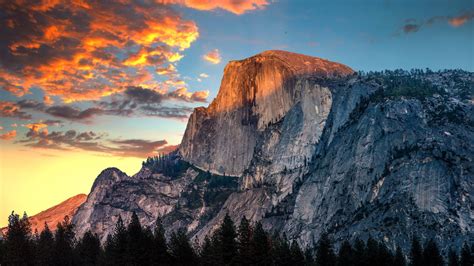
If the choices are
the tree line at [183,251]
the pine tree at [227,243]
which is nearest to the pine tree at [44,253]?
the tree line at [183,251]

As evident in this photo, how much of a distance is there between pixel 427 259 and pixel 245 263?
79799 millimetres

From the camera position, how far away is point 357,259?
5659 inches

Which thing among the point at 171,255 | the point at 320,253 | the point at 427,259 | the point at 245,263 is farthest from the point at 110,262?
the point at 427,259

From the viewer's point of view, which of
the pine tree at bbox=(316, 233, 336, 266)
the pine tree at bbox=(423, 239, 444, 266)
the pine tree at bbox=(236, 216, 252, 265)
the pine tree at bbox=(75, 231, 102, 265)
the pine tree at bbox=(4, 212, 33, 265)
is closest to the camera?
the pine tree at bbox=(236, 216, 252, 265)

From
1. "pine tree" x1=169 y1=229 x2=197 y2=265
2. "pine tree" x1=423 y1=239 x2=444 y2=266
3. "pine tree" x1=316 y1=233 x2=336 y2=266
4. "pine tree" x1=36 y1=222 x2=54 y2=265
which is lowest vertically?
"pine tree" x1=423 y1=239 x2=444 y2=266

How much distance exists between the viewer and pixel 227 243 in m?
107

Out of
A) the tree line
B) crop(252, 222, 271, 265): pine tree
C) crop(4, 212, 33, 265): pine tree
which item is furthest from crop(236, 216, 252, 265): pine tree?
crop(4, 212, 33, 265): pine tree

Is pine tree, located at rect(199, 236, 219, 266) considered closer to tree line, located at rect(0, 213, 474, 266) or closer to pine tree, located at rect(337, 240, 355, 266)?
tree line, located at rect(0, 213, 474, 266)

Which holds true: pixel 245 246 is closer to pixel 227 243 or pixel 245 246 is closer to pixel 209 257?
pixel 227 243

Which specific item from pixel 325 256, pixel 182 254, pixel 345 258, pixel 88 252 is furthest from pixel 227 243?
pixel 88 252

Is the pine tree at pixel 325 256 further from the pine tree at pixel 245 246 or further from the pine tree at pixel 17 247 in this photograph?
the pine tree at pixel 17 247

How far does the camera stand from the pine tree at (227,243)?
105312mm

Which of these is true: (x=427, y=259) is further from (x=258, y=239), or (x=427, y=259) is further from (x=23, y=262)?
(x=23, y=262)

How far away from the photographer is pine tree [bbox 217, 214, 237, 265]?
105 m
